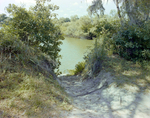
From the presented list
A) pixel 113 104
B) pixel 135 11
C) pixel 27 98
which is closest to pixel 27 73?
pixel 27 98

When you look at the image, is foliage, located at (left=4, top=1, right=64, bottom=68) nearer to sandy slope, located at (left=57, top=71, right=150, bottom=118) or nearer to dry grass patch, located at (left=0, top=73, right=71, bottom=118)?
dry grass patch, located at (left=0, top=73, right=71, bottom=118)

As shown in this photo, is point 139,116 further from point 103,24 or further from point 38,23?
point 103,24

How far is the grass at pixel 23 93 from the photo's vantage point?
2.85 m

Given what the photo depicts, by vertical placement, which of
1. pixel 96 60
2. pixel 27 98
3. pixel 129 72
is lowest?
pixel 129 72

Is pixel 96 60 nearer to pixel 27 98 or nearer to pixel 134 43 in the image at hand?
pixel 134 43

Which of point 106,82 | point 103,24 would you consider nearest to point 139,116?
point 106,82

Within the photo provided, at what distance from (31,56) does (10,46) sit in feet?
2.60

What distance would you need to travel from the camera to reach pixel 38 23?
7500 millimetres

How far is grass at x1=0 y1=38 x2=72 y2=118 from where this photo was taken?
2.85 meters

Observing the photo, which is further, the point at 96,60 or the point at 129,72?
the point at 96,60

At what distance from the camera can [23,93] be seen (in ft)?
11.0

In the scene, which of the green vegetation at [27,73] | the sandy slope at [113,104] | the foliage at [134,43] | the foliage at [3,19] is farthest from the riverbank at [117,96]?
the foliage at [3,19]

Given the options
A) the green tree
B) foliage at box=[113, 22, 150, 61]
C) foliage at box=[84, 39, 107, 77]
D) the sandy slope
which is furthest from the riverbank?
the green tree

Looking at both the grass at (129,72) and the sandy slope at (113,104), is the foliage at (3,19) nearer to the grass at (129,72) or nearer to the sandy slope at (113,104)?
the sandy slope at (113,104)
